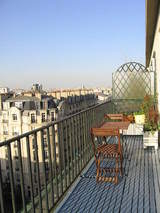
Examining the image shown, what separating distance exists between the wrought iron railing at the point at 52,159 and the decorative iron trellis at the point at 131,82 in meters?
3.77

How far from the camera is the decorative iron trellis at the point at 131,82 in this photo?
751 cm

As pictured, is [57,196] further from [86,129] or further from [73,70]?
[73,70]

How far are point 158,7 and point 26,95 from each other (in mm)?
43713

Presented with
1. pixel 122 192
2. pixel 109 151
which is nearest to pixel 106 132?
pixel 109 151

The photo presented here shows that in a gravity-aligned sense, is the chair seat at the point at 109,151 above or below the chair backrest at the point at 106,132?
below

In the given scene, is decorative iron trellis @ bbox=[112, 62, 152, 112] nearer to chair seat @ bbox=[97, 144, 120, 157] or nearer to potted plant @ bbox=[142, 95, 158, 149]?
potted plant @ bbox=[142, 95, 158, 149]

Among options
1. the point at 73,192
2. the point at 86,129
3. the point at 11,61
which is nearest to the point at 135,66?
the point at 86,129

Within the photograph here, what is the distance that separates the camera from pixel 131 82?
25.4 feet

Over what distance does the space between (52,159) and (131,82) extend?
19.2 feet

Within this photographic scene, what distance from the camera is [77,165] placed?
3.29 meters

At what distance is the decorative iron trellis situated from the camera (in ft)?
24.6

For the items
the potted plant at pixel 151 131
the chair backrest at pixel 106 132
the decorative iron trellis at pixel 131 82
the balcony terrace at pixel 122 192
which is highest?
the decorative iron trellis at pixel 131 82

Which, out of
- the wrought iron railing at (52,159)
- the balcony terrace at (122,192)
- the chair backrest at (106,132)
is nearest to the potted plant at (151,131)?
the balcony terrace at (122,192)

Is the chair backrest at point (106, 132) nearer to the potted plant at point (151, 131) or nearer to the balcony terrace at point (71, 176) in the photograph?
the balcony terrace at point (71, 176)
